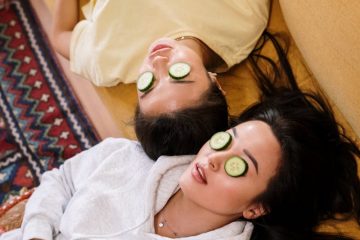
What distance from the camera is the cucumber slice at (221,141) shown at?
948 millimetres

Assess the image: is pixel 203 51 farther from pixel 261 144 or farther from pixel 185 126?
pixel 261 144

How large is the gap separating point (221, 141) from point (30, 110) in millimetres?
1160

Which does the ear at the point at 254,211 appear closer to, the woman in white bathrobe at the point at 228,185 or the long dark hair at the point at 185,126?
the woman in white bathrobe at the point at 228,185

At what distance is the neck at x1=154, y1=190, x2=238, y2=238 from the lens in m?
1.06

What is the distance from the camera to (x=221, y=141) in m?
0.96

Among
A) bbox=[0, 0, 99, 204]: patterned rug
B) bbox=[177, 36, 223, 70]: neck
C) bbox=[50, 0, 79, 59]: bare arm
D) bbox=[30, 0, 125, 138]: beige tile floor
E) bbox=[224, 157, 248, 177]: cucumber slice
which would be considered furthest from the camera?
bbox=[0, 0, 99, 204]: patterned rug

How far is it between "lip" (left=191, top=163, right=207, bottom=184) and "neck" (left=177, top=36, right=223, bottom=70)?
41 centimetres

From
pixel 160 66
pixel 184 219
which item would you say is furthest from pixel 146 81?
pixel 184 219

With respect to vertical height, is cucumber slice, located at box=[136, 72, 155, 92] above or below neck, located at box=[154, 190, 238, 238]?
above

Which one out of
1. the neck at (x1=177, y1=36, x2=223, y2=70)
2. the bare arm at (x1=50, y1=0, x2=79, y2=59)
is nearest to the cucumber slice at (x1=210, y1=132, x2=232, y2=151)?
the neck at (x1=177, y1=36, x2=223, y2=70)

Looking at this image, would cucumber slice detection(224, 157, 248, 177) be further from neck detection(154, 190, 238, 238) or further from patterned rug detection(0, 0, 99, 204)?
patterned rug detection(0, 0, 99, 204)

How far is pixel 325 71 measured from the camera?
1088mm

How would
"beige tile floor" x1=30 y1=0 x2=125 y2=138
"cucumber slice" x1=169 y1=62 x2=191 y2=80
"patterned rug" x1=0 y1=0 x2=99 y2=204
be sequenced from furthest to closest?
"patterned rug" x1=0 y1=0 x2=99 y2=204, "beige tile floor" x1=30 y1=0 x2=125 y2=138, "cucumber slice" x1=169 y1=62 x2=191 y2=80

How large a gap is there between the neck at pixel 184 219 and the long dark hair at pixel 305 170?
4.3 inches
